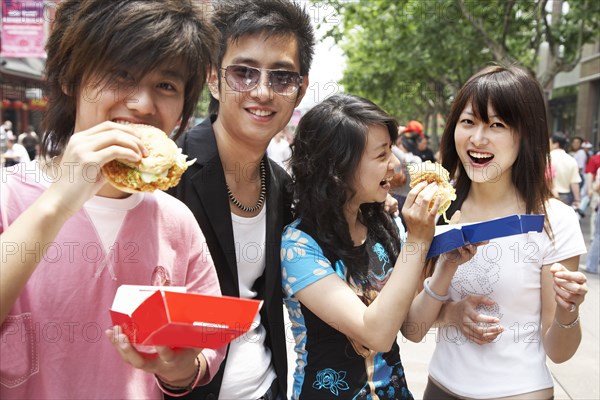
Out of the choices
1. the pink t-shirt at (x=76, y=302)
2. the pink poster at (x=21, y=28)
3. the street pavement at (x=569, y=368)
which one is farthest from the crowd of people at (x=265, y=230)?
the pink poster at (x=21, y=28)

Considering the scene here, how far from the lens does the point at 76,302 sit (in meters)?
1.54

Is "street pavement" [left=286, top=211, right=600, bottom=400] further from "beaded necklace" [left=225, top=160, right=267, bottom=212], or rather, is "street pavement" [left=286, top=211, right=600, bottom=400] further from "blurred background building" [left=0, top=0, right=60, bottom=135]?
"blurred background building" [left=0, top=0, right=60, bottom=135]

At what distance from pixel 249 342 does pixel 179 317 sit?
1011 mm

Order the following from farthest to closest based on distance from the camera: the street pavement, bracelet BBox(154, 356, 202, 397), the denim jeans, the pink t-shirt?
the denim jeans < the street pavement < bracelet BBox(154, 356, 202, 397) < the pink t-shirt

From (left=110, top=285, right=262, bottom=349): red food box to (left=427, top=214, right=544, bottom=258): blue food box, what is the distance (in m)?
0.88

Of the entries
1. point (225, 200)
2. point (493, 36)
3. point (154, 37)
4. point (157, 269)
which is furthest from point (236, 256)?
point (493, 36)

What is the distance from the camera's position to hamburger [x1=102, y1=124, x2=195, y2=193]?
4.95 feet

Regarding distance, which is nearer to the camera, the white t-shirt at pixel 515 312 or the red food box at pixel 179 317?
the red food box at pixel 179 317

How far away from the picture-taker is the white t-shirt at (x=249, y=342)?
2.16 m

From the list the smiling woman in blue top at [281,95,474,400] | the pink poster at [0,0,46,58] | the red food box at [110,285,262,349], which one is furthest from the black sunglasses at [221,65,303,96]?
the pink poster at [0,0,46,58]

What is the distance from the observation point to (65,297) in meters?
1.53

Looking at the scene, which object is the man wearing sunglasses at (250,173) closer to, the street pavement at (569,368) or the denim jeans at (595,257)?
the street pavement at (569,368)

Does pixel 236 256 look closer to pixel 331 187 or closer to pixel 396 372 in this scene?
pixel 331 187

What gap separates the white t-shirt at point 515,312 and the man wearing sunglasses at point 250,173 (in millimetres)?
787
